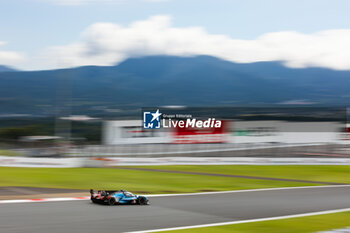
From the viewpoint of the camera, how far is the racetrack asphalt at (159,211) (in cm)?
848

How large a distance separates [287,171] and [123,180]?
10559 millimetres

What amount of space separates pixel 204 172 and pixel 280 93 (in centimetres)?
17111

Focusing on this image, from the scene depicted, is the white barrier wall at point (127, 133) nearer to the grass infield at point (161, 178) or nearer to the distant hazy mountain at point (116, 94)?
the grass infield at point (161, 178)

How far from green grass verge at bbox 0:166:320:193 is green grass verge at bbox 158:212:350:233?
6.41 metres

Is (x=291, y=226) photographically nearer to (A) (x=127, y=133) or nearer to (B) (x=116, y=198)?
(B) (x=116, y=198)

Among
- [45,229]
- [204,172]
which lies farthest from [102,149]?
[45,229]

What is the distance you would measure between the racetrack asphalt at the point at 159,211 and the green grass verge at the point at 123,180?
3021 mm

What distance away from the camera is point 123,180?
19.7m

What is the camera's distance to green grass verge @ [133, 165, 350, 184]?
923 inches

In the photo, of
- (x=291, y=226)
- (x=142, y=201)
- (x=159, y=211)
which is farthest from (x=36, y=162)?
(x=291, y=226)

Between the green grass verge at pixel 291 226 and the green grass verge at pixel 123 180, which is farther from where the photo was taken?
the green grass verge at pixel 123 180

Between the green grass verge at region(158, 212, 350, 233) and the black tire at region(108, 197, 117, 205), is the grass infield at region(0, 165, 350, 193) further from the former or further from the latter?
the green grass verge at region(158, 212, 350, 233)

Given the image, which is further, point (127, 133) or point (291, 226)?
point (127, 133)

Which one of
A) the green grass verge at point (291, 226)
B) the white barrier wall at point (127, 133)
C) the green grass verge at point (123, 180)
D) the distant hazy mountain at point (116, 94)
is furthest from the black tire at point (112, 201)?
the distant hazy mountain at point (116, 94)
